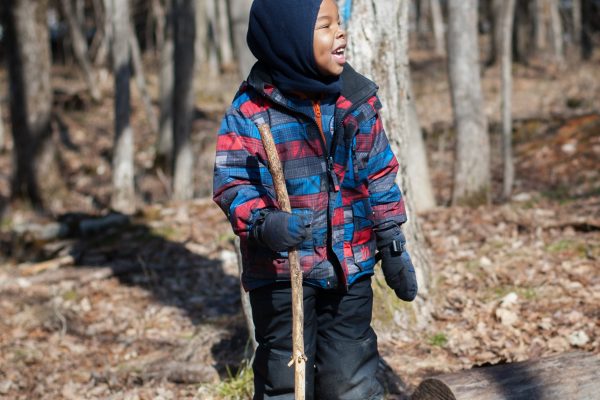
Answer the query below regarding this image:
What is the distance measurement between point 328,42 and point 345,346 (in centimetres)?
132

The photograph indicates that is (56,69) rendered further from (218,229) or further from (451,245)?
(451,245)

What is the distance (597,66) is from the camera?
63.7 feet

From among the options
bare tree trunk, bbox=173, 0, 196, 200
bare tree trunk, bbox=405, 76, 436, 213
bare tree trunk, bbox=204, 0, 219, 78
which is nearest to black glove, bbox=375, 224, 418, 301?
bare tree trunk, bbox=405, 76, 436, 213

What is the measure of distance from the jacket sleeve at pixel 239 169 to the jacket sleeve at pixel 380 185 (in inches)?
17.8

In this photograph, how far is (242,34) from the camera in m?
6.33

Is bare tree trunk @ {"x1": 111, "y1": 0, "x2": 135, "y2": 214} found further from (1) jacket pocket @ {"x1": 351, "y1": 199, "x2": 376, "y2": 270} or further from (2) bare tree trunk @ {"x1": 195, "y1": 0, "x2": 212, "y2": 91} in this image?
(2) bare tree trunk @ {"x1": 195, "y1": 0, "x2": 212, "y2": 91}

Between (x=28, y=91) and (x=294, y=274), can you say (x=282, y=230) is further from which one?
(x=28, y=91)

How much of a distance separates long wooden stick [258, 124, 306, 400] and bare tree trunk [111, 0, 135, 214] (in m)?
9.28

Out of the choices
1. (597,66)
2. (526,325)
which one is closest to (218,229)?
(526,325)

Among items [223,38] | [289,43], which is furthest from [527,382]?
[223,38]

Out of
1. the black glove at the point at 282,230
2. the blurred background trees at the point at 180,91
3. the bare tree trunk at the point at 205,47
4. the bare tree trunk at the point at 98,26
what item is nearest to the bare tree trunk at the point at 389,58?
the blurred background trees at the point at 180,91

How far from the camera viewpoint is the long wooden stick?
2717 millimetres

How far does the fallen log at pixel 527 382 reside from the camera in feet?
10.5

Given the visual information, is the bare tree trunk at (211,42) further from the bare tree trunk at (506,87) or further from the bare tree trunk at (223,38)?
the bare tree trunk at (506,87)
